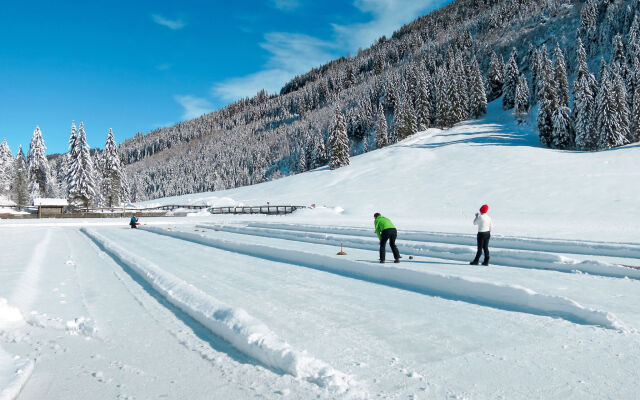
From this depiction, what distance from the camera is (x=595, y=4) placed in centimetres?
11238

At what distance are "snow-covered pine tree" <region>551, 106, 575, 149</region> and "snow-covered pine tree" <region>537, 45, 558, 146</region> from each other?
58.8 inches

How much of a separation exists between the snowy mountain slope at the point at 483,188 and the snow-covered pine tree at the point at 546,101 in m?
2.73

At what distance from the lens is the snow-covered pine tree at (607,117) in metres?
51.4

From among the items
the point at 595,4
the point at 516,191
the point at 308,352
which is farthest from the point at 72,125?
the point at 595,4

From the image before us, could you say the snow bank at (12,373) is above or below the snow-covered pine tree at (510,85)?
below

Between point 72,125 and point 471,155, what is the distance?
6024cm

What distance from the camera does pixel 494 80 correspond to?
10125cm

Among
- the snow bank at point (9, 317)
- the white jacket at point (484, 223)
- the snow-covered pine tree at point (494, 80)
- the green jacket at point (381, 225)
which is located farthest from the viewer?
the snow-covered pine tree at point (494, 80)

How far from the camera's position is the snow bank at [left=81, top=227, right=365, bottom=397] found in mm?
3855

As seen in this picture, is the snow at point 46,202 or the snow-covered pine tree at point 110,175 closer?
the snow at point 46,202

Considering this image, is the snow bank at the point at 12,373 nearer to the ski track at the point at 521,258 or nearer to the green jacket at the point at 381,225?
the green jacket at the point at 381,225

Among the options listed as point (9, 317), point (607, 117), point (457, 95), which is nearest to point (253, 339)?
point (9, 317)

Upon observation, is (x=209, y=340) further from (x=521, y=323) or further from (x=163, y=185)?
(x=163, y=185)

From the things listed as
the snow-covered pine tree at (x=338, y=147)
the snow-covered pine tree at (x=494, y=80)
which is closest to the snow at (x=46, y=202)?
the snow-covered pine tree at (x=338, y=147)
